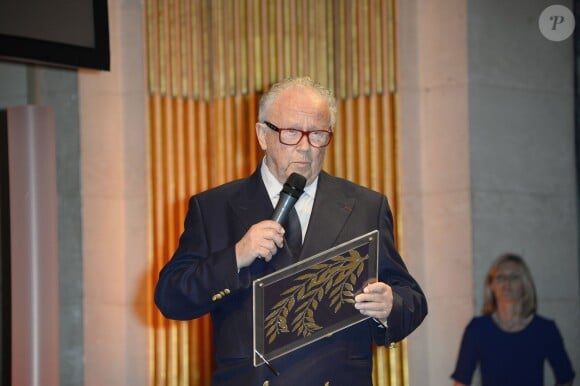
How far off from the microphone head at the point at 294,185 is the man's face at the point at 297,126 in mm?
144

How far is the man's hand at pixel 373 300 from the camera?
2500 millimetres

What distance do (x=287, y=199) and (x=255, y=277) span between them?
0.26 meters

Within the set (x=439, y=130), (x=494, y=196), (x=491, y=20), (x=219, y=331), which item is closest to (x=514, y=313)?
(x=494, y=196)

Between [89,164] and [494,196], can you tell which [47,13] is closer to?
[89,164]

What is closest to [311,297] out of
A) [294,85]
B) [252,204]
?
[252,204]

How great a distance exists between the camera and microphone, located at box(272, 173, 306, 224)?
8.30 ft

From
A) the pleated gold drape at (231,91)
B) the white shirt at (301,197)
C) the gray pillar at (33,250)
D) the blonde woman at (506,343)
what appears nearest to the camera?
the white shirt at (301,197)

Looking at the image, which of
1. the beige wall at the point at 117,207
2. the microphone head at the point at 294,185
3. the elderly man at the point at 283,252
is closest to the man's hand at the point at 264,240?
the elderly man at the point at 283,252

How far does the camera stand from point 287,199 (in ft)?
8.33

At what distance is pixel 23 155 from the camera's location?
4.56 metres

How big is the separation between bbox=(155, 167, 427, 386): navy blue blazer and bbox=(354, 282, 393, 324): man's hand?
108 millimetres

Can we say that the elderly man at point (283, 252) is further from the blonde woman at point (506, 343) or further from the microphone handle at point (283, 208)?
the blonde woman at point (506, 343)

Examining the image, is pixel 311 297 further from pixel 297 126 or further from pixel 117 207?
pixel 117 207

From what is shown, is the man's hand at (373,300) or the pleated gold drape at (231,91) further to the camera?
the pleated gold drape at (231,91)
